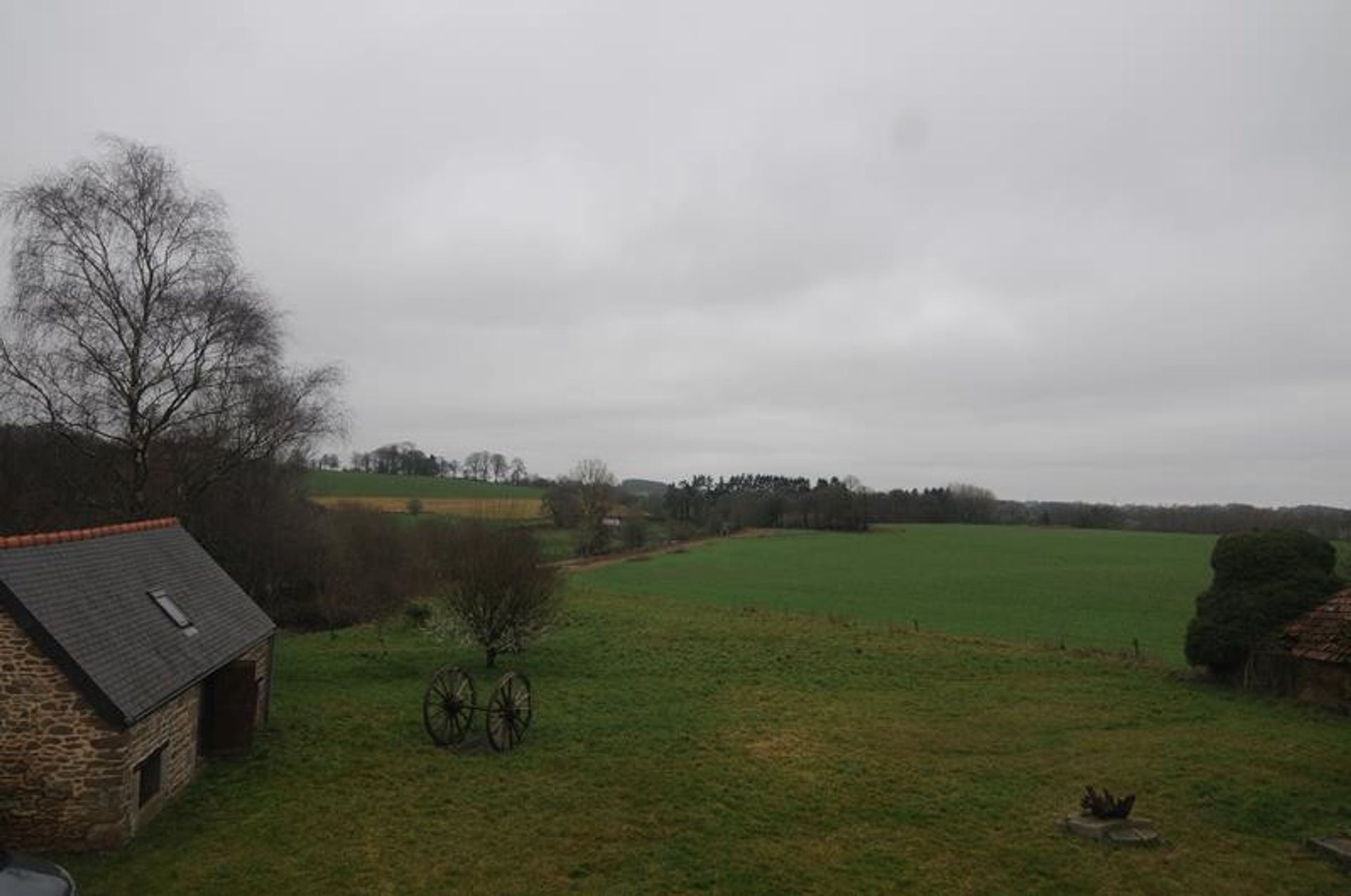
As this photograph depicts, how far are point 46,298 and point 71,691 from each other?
15.2 m

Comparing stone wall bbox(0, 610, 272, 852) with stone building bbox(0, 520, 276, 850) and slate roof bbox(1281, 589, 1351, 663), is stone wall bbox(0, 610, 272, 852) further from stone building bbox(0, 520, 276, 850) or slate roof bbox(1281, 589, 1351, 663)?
slate roof bbox(1281, 589, 1351, 663)

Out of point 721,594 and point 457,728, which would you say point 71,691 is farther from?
point 721,594

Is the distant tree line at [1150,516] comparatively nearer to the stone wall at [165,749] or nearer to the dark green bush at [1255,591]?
the dark green bush at [1255,591]

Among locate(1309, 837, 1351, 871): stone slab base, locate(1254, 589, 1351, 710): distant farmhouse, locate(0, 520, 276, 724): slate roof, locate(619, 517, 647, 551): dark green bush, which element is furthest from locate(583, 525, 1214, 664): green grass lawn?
locate(0, 520, 276, 724): slate roof

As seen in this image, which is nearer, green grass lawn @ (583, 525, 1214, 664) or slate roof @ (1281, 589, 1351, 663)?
slate roof @ (1281, 589, 1351, 663)

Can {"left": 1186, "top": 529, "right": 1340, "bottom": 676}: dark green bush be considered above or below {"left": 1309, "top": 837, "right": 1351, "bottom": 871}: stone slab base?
above

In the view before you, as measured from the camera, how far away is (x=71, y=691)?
1091 cm

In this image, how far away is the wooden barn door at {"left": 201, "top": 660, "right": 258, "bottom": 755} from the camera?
50.6ft

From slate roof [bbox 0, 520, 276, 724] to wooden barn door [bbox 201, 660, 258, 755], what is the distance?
22.0 inches

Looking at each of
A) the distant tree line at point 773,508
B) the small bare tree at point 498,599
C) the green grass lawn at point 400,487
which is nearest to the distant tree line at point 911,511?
the distant tree line at point 773,508

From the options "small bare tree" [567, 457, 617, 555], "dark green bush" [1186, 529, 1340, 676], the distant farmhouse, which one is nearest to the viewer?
the distant farmhouse

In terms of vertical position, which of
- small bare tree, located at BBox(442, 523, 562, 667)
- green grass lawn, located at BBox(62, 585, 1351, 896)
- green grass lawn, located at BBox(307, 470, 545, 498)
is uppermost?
green grass lawn, located at BBox(307, 470, 545, 498)

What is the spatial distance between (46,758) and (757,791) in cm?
1032

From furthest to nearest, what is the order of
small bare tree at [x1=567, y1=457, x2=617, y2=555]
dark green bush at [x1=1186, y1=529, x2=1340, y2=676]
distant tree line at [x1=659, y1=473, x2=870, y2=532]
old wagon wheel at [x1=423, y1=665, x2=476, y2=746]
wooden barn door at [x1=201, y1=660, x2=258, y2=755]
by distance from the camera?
distant tree line at [x1=659, y1=473, x2=870, y2=532] < small bare tree at [x1=567, y1=457, x2=617, y2=555] < dark green bush at [x1=1186, y1=529, x2=1340, y2=676] < old wagon wheel at [x1=423, y1=665, x2=476, y2=746] < wooden barn door at [x1=201, y1=660, x2=258, y2=755]
